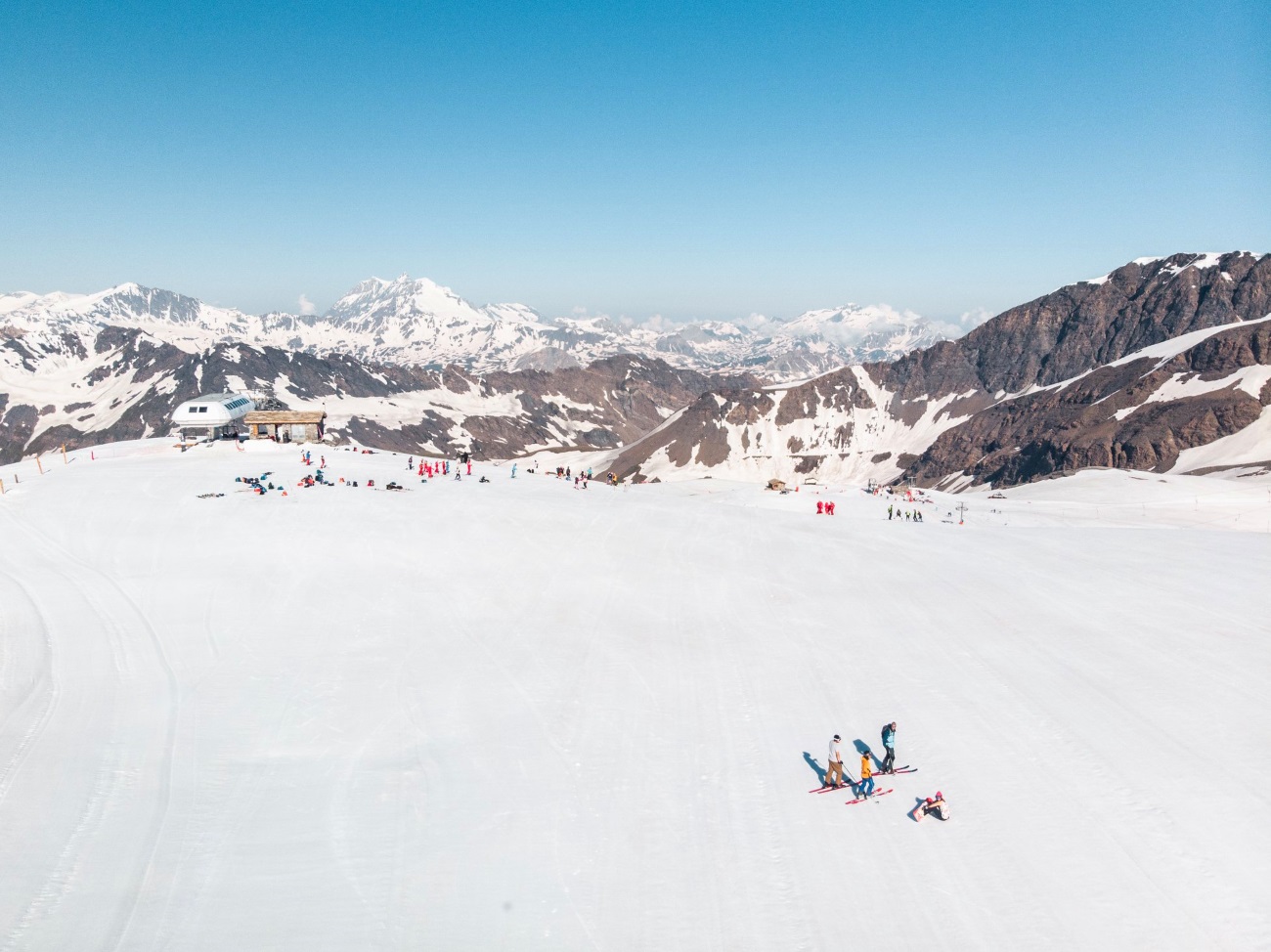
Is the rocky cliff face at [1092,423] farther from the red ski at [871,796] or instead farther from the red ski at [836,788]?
the red ski at [836,788]

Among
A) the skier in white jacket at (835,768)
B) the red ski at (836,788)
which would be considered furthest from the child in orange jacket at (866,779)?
the skier in white jacket at (835,768)

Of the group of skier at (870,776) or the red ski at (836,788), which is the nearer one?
the group of skier at (870,776)

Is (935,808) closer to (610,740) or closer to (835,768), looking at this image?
(835,768)

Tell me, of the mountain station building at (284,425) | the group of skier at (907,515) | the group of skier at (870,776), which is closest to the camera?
the group of skier at (870,776)

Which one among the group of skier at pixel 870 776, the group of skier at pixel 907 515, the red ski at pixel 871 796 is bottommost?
the red ski at pixel 871 796

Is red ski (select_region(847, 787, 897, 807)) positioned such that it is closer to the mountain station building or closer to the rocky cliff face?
the mountain station building

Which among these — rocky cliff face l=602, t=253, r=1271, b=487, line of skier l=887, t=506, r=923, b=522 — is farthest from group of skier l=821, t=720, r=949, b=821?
rocky cliff face l=602, t=253, r=1271, b=487

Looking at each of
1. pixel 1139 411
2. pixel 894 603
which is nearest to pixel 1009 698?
pixel 894 603

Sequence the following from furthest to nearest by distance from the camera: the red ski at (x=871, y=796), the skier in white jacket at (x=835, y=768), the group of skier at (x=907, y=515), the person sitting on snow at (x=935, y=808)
→ the group of skier at (x=907, y=515) → the skier in white jacket at (x=835, y=768) → the red ski at (x=871, y=796) → the person sitting on snow at (x=935, y=808)
